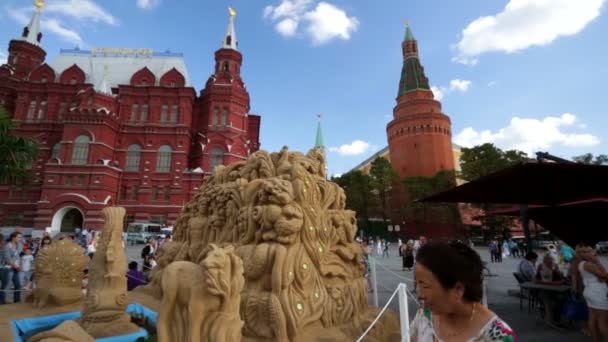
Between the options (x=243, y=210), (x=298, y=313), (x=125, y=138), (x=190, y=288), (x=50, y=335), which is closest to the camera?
(x=50, y=335)

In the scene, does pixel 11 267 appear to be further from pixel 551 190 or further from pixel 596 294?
pixel 551 190

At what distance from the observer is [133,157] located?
27.4m

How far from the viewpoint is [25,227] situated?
23.8 m

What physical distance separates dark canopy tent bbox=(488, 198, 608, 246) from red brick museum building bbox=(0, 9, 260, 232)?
22.4 meters

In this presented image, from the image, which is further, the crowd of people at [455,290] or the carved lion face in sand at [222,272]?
the carved lion face in sand at [222,272]

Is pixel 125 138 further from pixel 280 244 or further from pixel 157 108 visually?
pixel 280 244

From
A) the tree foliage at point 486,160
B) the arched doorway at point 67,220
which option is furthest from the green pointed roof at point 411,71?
the arched doorway at point 67,220

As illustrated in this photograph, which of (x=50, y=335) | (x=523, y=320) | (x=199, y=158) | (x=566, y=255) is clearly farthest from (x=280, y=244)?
(x=199, y=158)

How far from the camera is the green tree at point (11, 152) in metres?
10.3

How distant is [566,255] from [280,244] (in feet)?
34.5

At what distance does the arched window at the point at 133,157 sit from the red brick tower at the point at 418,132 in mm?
27869

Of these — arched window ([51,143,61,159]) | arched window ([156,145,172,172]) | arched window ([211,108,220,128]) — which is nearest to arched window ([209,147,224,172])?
arched window ([211,108,220,128])

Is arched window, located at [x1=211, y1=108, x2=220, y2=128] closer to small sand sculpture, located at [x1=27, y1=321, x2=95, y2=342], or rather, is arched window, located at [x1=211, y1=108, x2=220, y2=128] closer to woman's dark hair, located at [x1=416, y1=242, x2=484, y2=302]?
small sand sculpture, located at [x1=27, y1=321, x2=95, y2=342]

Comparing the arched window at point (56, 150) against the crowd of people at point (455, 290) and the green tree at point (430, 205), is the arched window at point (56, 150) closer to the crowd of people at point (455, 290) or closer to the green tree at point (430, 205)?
the green tree at point (430, 205)
